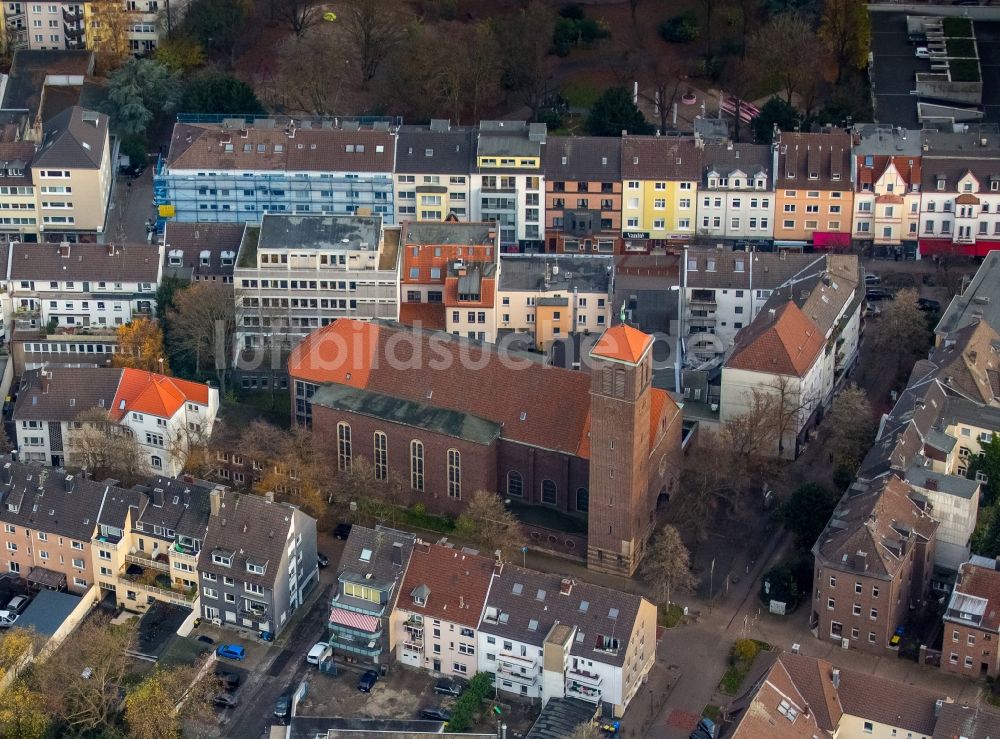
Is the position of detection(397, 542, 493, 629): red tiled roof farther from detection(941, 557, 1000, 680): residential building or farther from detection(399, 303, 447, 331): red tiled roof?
detection(399, 303, 447, 331): red tiled roof

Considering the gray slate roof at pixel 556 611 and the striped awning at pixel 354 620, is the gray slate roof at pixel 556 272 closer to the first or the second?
the gray slate roof at pixel 556 611

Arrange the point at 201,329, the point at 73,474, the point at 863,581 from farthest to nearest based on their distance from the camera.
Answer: the point at 201,329
the point at 73,474
the point at 863,581

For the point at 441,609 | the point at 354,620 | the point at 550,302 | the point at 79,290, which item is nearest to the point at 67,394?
the point at 79,290

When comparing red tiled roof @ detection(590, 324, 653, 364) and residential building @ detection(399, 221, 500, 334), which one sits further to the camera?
residential building @ detection(399, 221, 500, 334)

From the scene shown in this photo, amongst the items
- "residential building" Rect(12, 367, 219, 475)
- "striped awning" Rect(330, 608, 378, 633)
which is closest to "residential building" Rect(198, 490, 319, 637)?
"striped awning" Rect(330, 608, 378, 633)

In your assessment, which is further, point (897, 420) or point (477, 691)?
point (897, 420)

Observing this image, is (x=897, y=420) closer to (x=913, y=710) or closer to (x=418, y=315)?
(x=913, y=710)

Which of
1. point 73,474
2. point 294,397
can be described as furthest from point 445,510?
point 73,474
